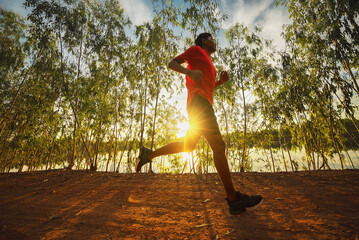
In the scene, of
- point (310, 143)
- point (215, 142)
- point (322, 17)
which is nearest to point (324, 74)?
point (322, 17)

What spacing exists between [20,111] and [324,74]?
14055 millimetres

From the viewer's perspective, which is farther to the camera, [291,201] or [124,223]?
[291,201]

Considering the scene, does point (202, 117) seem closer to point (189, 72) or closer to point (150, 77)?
point (189, 72)

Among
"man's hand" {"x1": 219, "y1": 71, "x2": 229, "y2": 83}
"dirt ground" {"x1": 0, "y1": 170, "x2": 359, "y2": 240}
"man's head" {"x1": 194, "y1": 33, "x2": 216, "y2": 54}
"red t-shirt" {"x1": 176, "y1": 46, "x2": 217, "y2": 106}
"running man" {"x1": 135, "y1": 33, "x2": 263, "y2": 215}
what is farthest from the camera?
"man's hand" {"x1": 219, "y1": 71, "x2": 229, "y2": 83}

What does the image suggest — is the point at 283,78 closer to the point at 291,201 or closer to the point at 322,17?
the point at 322,17

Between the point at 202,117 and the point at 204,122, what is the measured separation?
0.05m

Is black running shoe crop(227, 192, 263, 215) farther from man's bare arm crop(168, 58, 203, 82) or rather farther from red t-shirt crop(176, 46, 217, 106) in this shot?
man's bare arm crop(168, 58, 203, 82)

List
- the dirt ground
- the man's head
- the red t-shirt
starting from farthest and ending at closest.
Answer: the man's head < the red t-shirt < the dirt ground

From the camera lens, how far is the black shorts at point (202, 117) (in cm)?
157

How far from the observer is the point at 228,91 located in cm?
724

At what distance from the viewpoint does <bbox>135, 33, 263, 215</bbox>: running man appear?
4.93 feet

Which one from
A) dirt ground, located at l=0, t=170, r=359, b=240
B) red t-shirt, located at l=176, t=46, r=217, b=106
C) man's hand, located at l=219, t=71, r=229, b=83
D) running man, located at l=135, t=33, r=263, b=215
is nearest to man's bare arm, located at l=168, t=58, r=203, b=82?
running man, located at l=135, t=33, r=263, b=215

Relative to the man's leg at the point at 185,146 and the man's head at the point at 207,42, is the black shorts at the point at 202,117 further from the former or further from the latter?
the man's head at the point at 207,42

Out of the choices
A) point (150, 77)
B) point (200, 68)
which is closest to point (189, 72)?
point (200, 68)
